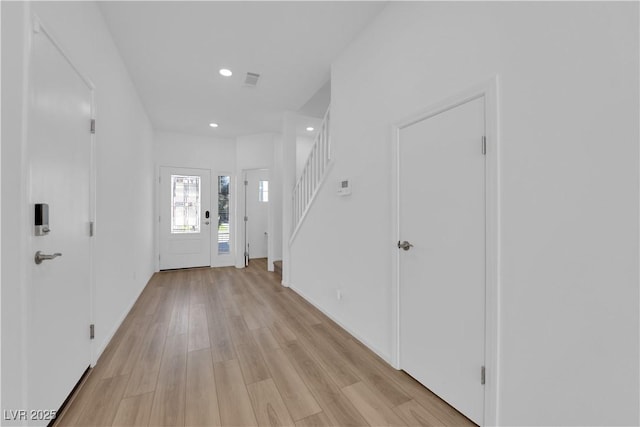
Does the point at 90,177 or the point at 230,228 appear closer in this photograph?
the point at 90,177

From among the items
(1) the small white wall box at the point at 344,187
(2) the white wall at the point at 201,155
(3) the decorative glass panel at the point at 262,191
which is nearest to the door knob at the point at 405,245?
(1) the small white wall box at the point at 344,187

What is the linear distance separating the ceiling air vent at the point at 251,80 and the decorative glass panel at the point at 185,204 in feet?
9.34

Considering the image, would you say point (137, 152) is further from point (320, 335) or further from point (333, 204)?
point (320, 335)

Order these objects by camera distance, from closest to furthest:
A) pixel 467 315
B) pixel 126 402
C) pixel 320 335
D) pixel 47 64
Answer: pixel 47 64
pixel 467 315
pixel 126 402
pixel 320 335

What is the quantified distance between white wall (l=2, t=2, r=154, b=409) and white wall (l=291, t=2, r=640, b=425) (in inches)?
84.6

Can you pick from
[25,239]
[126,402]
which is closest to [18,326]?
[25,239]

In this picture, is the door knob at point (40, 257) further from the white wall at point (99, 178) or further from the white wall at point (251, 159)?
the white wall at point (251, 159)

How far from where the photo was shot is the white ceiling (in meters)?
2.12

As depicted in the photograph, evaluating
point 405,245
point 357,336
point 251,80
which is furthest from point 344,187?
point 251,80

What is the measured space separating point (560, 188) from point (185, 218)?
573 centimetres

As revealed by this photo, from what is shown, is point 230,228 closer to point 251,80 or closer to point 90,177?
point 251,80

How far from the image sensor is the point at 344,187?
2631mm

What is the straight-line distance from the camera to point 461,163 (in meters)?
1.52

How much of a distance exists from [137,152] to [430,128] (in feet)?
12.3
